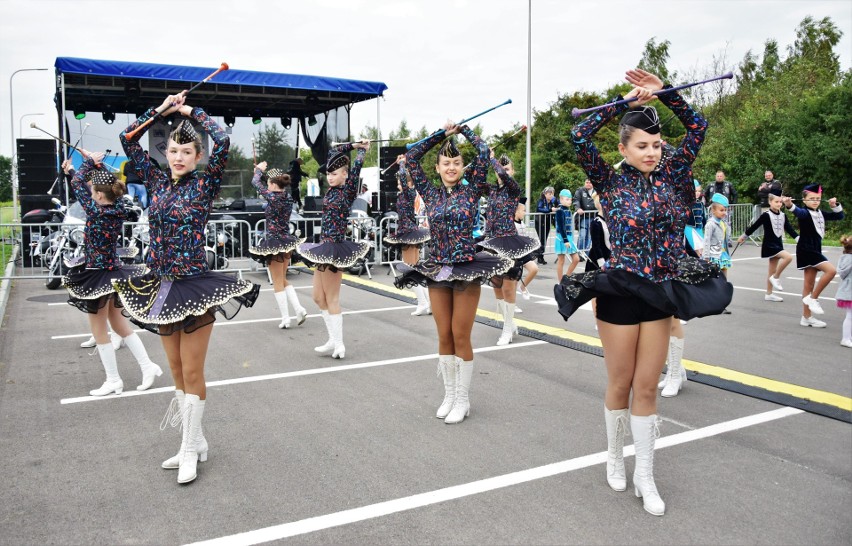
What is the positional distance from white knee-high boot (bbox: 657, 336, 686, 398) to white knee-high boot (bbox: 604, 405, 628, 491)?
2072 millimetres

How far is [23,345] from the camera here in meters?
7.77

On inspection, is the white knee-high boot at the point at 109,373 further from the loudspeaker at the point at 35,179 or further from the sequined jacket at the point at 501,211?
the loudspeaker at the point at 35,179

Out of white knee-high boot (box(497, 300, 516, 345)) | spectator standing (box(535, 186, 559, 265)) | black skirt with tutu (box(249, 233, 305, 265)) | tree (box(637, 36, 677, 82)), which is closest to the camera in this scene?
white knee-high boot (box(497, 300, 516, 345))

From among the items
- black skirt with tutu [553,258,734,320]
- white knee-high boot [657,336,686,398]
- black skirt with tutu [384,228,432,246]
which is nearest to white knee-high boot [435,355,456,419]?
black skirt with tutu [553,258,734,320]

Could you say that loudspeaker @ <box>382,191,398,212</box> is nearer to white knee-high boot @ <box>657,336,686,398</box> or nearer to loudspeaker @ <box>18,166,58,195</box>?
loudspeaker @ <box>18,166,58,195</box>

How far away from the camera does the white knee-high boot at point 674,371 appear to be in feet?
19.0

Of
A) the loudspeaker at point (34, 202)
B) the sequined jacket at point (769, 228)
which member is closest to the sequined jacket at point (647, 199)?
the sequined jacket at point (769, 228)

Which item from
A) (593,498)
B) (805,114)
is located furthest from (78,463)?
(805,114)

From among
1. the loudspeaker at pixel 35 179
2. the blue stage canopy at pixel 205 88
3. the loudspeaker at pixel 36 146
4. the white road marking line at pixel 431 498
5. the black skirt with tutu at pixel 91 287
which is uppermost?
the blue stage canopy at pixel 205 88

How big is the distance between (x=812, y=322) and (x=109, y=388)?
8641 mm

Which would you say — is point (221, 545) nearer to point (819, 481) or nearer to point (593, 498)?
point (593, 498)

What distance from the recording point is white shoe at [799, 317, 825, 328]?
28.6ft

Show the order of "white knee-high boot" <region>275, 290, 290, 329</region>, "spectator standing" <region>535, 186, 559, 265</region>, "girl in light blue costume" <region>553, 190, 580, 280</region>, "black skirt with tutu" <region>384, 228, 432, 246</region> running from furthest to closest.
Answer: "spectator standing" <region>535, 186, 559, 265</region>, "girl in light blue costume" <region>553, 190, 580, 280</region>, "black skirt with tutu" <region>384, 228, 432, 246</region>, "white knee-high boot" <region>275, 290, 290, 329</region>

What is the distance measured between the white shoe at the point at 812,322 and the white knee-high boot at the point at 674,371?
13.2ft
